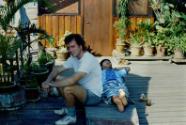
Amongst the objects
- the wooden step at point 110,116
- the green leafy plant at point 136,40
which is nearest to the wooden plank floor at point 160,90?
the green leafy plant at point 136,40

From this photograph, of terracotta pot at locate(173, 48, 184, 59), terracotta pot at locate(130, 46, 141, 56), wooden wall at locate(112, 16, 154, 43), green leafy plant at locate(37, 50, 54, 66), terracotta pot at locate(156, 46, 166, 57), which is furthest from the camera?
wooden wall at locate(112, 16, 154, 43)

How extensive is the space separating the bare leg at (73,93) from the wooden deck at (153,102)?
0.95ft

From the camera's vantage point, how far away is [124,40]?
11.5 m

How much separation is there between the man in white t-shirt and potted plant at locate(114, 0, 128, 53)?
16.6 feet

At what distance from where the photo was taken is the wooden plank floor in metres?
6.94

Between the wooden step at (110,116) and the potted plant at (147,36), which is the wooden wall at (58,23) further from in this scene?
the wooden step at (110,116)

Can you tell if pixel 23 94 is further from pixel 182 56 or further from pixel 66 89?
pixel 182 56

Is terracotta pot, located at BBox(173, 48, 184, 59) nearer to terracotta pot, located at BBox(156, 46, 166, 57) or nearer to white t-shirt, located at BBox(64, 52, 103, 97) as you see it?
terracotta pot, located at BBox(156, 46, 166, 57)

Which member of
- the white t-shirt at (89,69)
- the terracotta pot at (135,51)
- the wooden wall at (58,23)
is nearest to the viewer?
the white t-shirt at (89,69)

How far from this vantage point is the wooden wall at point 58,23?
11.6m

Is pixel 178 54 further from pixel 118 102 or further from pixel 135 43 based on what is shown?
pixel 118 102

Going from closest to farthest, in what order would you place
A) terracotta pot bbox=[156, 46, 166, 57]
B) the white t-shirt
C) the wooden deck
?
the white t-shirt → the wooden deck → terracotta pot bbox=[156, 46, 166, 57]

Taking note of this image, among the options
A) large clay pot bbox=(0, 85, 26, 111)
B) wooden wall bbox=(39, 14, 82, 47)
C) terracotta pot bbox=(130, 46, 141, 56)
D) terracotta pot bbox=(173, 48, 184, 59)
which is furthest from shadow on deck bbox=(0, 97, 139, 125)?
wooden wall bbox=(39, 14, 82, 47)

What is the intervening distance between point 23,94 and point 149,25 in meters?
5.55
